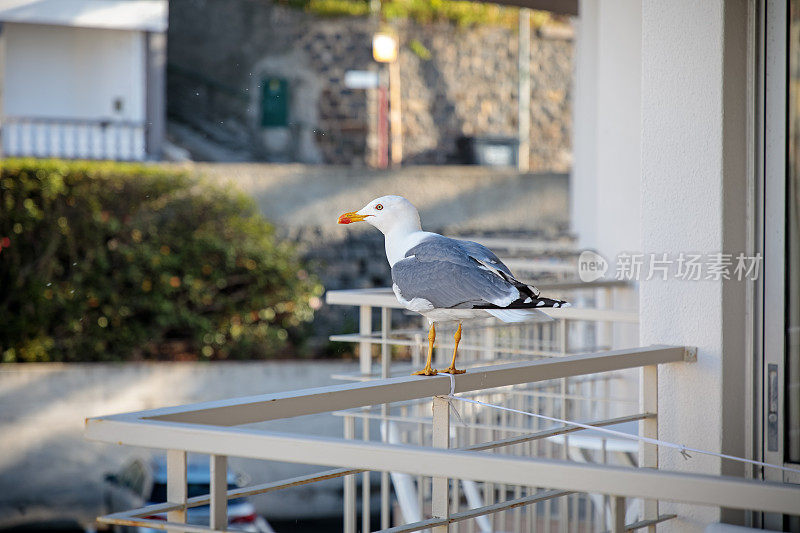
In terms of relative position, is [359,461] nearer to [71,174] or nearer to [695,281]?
[695,281]

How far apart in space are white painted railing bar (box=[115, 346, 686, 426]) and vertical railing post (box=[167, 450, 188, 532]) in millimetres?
73

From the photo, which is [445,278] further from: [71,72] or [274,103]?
[274,103]

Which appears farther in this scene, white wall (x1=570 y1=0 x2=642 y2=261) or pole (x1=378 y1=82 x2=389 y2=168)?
pole (x1=378 y1=82 x2=389 y2=168)

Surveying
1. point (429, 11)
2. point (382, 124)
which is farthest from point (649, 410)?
point (429, 11)

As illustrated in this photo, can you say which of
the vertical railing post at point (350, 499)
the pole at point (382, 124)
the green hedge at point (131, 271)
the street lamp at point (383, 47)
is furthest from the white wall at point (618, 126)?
the pole at point (382, 124)

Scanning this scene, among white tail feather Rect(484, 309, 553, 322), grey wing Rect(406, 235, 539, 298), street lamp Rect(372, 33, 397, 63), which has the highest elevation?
street lamp Rect(372, 33, 397, 63)

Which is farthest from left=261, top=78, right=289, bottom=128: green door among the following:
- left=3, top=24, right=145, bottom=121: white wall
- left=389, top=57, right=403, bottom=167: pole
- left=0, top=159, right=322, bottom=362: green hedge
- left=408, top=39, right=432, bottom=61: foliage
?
left=0, top=159, right=322, bottom=362: green hedge

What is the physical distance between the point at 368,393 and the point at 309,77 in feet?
33.4

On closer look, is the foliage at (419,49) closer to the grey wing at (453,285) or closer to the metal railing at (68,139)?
the metal railing at (68,139)

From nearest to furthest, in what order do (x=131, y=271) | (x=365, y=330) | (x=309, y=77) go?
(x=365, y=330), (x=131, y=271), (x=309, y=77)

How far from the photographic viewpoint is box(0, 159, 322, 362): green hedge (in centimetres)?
695

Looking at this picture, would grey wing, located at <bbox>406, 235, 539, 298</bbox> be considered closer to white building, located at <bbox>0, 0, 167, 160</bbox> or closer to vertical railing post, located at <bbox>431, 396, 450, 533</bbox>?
vertical railing post, located at <bbox>431, 396, 450, 533</bbox>

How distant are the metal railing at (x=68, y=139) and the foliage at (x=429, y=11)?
3.11 metres

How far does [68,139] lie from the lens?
8.73 meters
